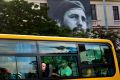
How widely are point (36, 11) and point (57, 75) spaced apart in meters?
12.9

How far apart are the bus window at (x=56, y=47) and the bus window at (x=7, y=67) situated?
3.79 feet

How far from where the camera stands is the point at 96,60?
1468 cm

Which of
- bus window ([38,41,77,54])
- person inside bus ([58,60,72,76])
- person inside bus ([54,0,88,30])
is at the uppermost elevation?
person inside bus ([54,0,88,30])

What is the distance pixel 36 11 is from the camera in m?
25.8

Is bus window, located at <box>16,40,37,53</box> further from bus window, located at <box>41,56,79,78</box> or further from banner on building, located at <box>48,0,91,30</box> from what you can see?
banner on building, located at <box>48,0,91,30</box>

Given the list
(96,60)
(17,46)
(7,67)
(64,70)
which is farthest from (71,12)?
(7,67)

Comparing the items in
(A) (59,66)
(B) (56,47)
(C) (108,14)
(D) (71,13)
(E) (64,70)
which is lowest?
(E) (64,70)

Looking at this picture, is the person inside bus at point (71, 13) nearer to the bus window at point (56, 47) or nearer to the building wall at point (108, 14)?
the building wall at point (108, 14)

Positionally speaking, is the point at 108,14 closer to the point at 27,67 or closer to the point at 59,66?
the point at 59,66

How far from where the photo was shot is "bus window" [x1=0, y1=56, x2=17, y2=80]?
38.6 feet

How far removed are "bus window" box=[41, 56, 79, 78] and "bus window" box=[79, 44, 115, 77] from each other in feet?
1.16

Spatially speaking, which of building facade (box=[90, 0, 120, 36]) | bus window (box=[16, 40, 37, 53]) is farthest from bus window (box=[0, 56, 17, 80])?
building facade (box=[90, 0, 120, 36])

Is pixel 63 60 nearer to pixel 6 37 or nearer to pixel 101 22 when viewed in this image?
pixel 6 37

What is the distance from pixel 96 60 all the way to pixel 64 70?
5.26 feet
